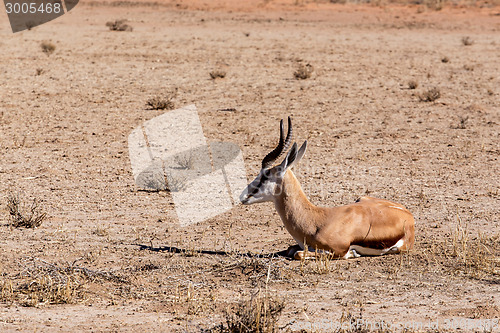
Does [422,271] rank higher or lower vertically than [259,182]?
lower

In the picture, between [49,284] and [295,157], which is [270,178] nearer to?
[295,157]

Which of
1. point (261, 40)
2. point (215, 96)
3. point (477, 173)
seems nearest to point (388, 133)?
point (477, 173)

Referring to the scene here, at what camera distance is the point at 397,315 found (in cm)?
553

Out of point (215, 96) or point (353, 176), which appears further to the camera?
point (215, 96)

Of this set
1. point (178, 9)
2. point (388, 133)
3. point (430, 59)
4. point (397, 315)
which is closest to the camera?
point (397, 315)

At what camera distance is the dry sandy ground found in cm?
582

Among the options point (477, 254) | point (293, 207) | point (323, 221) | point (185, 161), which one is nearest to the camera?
point (477, 254)

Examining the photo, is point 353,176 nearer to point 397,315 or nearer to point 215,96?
point 397,315

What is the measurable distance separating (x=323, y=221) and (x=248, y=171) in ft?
11.7

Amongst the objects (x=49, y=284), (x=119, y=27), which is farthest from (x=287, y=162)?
(x=119, y=27)

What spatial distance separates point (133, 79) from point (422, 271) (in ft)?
37.6

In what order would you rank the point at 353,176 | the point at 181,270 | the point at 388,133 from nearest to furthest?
the point at 181,270
the point at 353,176
the point at 388,133

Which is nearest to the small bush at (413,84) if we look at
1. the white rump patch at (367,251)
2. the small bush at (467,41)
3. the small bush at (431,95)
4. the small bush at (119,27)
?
the small bush at (431,95)

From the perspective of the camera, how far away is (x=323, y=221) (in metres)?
6.75
